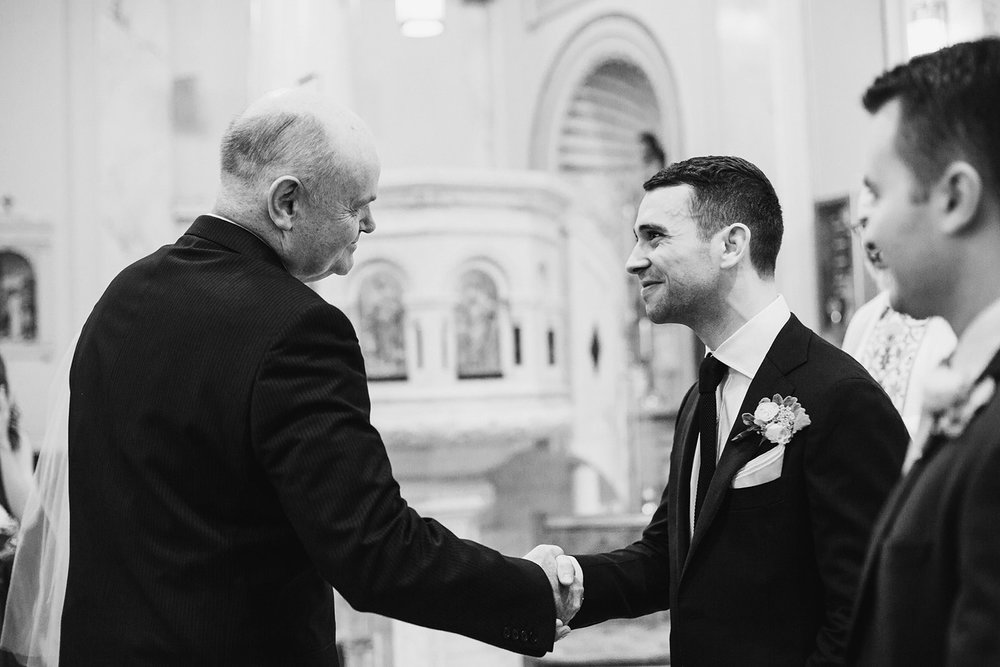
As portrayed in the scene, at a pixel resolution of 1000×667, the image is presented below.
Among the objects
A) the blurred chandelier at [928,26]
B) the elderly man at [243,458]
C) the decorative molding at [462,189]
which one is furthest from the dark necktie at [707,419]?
the blurred chandelier at [928,26]

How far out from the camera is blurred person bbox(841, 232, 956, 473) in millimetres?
3285

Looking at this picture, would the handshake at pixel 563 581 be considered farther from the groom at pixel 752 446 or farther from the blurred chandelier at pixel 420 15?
the blurred chandelier at pixel 420 15

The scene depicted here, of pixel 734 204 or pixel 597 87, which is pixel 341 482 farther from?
pixel 597 87

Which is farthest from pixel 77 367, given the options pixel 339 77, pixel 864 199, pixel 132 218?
pixel 132 218

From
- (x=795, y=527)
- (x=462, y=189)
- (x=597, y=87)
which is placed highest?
(x=597, y=87)

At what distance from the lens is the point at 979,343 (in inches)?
48.6

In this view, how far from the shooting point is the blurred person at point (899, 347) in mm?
3285

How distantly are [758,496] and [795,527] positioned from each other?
0.29 feet

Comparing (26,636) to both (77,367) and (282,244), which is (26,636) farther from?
(282,244)

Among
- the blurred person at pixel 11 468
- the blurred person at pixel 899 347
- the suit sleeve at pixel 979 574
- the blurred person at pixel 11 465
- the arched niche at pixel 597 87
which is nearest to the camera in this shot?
the suit sleeve at pixel 979 574

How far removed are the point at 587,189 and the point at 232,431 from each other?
32.4ft

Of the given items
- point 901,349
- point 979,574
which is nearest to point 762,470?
point 979,574

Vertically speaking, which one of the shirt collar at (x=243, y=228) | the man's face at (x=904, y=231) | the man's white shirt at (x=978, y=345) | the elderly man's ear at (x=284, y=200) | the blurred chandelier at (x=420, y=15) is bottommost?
the man's white shirt at (x=978, y=345)

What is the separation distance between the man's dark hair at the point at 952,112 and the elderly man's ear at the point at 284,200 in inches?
49.8
